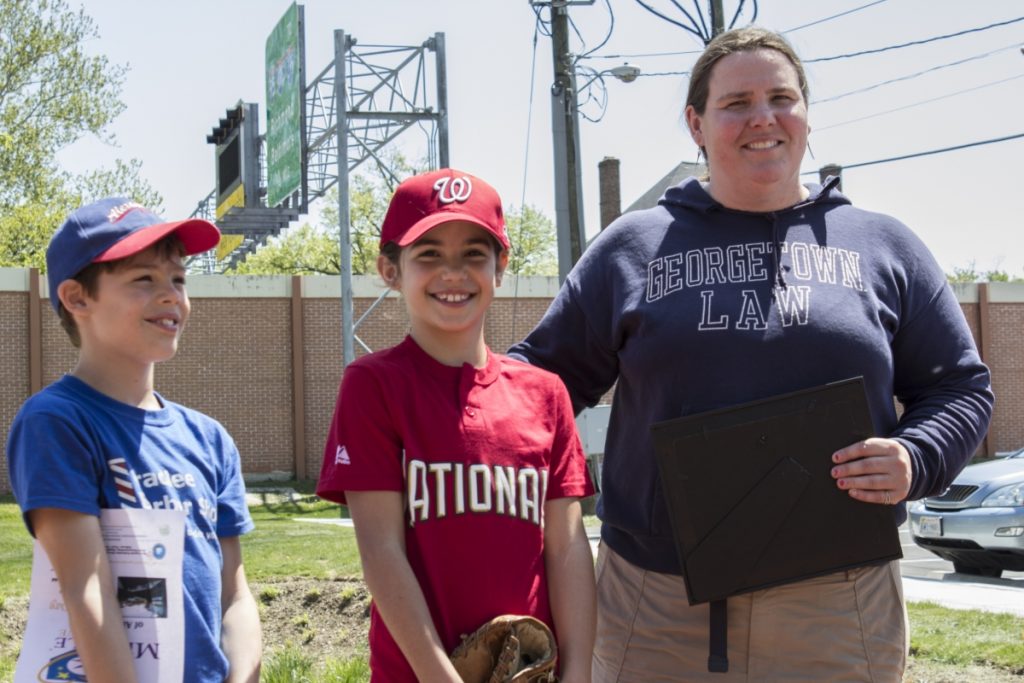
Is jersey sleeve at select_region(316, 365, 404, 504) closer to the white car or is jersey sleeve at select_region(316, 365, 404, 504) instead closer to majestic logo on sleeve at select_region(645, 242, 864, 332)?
majestic logo on sleeve at select_region(645, 242, 864, 332)

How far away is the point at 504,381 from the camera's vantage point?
2662 millimetres

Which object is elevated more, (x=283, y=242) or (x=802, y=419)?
Result: (x=283, y=242)

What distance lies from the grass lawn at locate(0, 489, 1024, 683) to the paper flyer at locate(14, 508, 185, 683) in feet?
10.8

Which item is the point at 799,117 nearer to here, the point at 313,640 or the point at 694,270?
the point at 694,270

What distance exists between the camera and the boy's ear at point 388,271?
8.98 ft

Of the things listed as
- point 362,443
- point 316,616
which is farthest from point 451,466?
point 316,616

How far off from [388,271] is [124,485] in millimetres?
763

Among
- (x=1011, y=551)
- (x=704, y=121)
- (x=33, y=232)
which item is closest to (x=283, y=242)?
(x=33, y=232)

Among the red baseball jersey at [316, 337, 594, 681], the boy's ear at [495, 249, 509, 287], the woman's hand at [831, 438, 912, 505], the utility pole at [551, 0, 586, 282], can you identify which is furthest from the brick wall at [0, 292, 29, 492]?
the woman's hand at [831, 438, 912, 505]

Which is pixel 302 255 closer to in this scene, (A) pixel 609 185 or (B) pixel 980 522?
(A) pixel 609 185

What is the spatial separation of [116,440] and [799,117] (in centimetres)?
170

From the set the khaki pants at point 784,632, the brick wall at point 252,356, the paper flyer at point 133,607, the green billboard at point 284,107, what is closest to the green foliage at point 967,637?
the khaki pants at point 784,632

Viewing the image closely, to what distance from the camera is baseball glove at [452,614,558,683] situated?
2338mm

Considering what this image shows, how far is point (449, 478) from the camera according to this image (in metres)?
2.45
